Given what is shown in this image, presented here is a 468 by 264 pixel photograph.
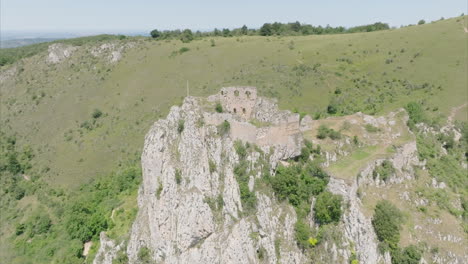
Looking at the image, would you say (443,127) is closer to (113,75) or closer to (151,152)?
(151,152)

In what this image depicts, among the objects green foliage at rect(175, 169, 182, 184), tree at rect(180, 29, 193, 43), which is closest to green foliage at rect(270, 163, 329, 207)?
green foliage at rect(175, 169, 182, 184)

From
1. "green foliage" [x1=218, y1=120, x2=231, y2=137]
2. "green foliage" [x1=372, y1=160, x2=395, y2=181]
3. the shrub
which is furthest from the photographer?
the shrub

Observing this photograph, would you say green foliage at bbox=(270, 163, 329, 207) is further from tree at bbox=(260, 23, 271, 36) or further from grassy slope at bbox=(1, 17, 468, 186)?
tree at bbox=(260, 23, 271, 36)

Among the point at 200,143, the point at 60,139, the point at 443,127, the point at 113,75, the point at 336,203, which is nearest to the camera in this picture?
the point at 336,203

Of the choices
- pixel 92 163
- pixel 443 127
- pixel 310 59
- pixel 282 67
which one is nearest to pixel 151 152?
pixel 92 163

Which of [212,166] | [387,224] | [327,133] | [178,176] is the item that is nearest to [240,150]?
[212,166]

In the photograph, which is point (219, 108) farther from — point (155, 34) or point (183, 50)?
point (155, 34)
